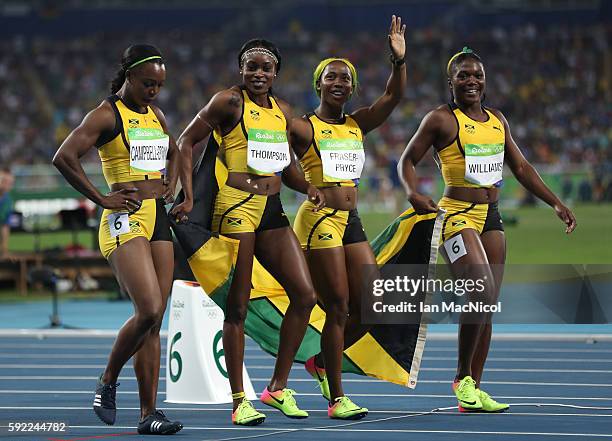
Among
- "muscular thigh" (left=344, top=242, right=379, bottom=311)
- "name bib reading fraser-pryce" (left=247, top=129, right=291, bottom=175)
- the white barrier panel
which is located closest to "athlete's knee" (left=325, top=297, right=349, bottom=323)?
"muscular thigh" (left=344, top=242, right=379, bottom=311)

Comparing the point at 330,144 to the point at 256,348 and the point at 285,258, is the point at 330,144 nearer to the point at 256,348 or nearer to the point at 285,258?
the point at 285,258

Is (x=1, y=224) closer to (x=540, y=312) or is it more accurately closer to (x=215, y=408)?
(x=540, y=312)

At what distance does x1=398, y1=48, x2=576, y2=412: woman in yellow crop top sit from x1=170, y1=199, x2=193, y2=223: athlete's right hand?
130 cm

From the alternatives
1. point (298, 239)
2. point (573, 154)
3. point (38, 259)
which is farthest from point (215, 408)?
point (573, 154)

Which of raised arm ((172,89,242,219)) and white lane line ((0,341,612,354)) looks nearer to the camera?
raised arm ((172,89,242,219))

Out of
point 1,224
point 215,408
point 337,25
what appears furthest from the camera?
point 337,25

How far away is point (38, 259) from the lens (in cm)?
1642

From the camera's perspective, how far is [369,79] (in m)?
38.2

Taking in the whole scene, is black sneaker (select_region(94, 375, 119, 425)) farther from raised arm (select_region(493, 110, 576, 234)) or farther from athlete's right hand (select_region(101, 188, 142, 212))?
raised arm (select_region(493, 110, 576, 234))

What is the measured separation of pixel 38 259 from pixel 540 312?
7.12 m

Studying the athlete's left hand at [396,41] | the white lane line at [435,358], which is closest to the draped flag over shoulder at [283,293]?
the athlete's left hand at [396,41]

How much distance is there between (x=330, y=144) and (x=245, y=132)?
21.8 inches

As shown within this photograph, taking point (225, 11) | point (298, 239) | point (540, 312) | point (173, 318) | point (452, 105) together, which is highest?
point (225, 11)

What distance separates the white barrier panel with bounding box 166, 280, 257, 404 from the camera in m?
7.80
